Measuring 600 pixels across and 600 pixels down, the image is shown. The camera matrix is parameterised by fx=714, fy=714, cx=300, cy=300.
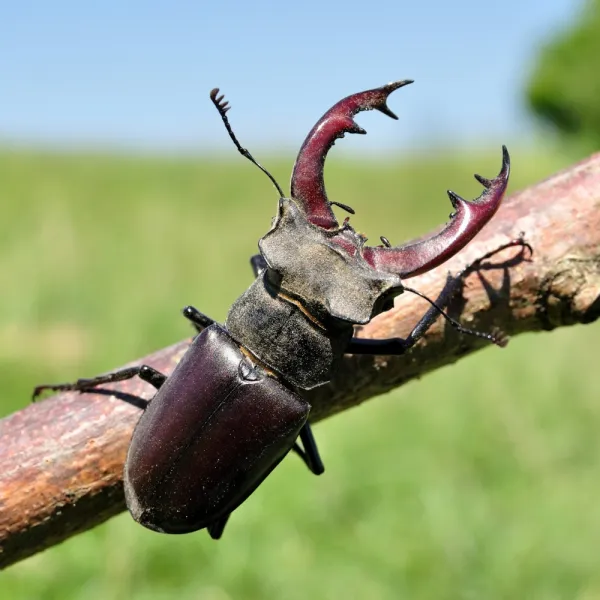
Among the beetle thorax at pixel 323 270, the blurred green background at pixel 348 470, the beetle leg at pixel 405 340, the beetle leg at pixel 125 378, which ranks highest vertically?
the beetle thorax at pixel 323 270

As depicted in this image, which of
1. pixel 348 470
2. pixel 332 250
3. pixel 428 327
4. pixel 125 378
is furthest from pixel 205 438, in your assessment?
pixel 348 470

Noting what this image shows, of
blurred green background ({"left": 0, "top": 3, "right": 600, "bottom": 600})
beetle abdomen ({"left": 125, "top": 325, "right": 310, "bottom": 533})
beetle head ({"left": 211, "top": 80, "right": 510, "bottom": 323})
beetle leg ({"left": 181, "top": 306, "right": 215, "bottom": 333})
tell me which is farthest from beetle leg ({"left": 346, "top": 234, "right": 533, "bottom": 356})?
blurred green background ({"left": 0, "top": 3, "right": 600, "bottom": 600})

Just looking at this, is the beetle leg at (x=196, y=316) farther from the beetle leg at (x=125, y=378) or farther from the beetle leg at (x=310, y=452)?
the beetle leg at (x=310, y=452)

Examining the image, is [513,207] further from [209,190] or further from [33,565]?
[209,190]

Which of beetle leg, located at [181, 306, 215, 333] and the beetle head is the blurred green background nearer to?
beetle leg, located at [181, 306, 215, 333]

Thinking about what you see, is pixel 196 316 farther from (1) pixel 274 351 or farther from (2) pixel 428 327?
(2) pixel 428 327

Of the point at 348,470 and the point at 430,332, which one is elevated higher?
the point at 430,332

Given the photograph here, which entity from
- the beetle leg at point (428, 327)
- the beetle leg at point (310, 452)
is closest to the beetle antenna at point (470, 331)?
the beetle leg at point (428, 327)
